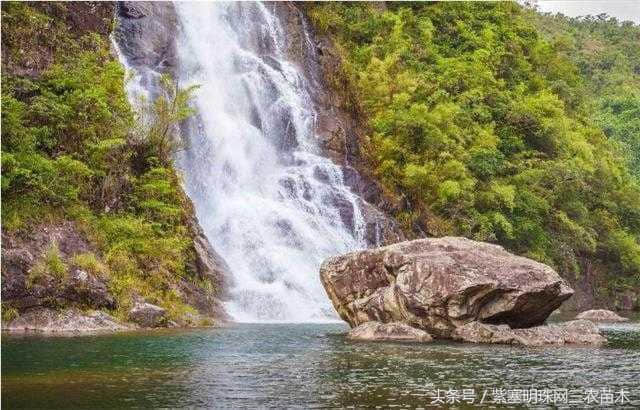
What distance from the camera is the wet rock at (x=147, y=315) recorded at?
81.9 feet

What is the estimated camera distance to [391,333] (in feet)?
75.3

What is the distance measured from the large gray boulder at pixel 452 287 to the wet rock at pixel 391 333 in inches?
18.6

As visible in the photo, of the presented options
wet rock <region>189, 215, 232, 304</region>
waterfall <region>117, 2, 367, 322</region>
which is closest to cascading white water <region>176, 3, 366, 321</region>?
waterfall <region>117, 2, 367, 322</region>

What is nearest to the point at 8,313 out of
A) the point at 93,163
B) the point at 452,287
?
the point at 93,163

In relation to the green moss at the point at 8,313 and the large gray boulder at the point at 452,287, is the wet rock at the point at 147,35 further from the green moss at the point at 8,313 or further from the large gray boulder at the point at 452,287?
the large gray boulder at the point at 452,287

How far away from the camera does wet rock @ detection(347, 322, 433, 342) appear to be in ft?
74.4

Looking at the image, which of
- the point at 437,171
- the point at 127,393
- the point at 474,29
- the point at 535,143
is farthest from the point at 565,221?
the point at 127,393

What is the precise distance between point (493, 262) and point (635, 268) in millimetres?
33816

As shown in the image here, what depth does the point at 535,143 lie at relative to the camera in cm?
5169

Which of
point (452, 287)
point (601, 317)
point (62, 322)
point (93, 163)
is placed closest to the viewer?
point (452, 287)

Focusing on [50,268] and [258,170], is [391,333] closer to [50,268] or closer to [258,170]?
[50,268]

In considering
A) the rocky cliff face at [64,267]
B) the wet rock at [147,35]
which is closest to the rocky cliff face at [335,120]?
the wet rock at [147,35]

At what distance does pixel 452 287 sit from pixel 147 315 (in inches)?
359

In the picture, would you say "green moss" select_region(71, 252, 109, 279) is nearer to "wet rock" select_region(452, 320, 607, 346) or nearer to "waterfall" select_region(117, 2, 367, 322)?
"waterfall" select_region(117, 2, 367, 322)
